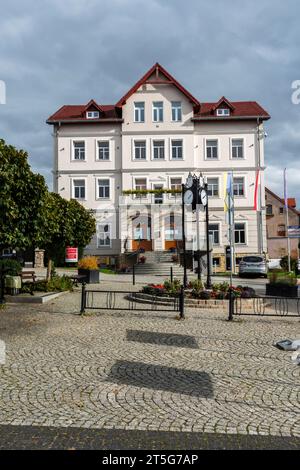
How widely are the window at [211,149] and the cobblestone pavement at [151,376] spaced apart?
2684cm

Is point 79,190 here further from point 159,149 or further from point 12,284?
point 12,284

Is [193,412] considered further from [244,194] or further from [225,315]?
[244,194]

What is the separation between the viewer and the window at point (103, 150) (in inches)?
1396

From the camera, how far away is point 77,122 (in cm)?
3522

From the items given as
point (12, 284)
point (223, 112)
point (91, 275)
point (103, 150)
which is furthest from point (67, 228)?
point (223, 112)

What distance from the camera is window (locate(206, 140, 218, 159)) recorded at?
35.3 metres

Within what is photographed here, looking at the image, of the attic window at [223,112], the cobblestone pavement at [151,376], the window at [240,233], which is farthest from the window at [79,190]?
the cobblestone pavement at [151,376]

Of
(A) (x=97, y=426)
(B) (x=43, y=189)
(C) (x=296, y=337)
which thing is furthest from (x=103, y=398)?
(B) (x=43, y=189)

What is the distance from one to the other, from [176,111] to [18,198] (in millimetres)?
25638

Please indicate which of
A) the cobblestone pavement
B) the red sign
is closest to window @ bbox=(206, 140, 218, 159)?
the red sign

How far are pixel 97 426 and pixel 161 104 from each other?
33796 millimetres

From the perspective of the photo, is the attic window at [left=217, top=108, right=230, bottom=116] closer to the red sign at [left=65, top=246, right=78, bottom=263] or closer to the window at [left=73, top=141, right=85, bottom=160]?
the window at [left=73, top=141, right=85, bottom=160]

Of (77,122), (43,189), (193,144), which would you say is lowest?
(43,189)
